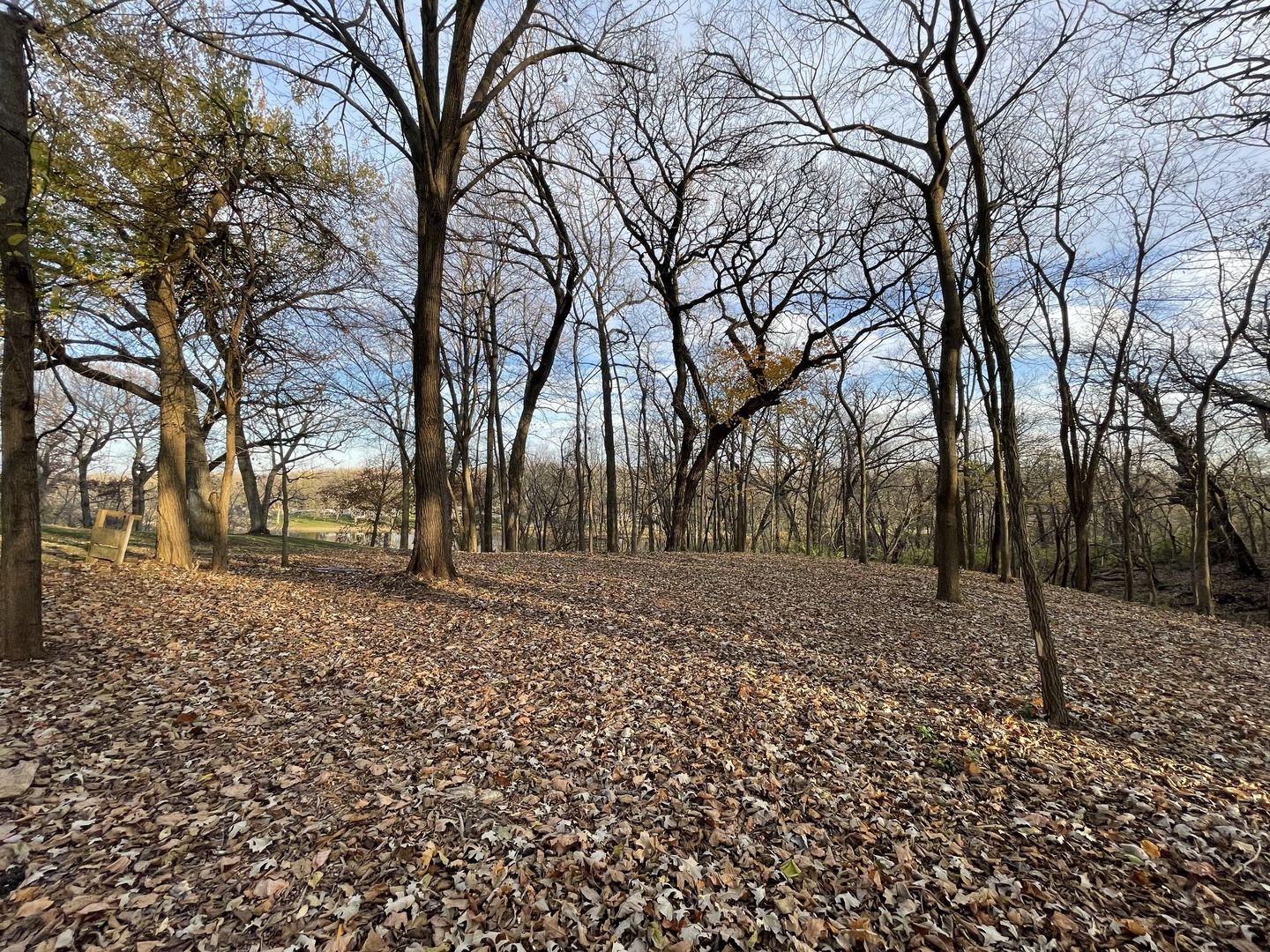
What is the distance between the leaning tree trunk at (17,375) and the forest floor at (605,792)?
540mm

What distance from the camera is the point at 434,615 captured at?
7.00 meters

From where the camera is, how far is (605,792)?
3.35m

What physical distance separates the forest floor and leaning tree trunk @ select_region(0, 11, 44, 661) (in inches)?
21.2

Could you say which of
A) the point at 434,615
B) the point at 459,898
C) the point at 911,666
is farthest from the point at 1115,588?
the point at 459,898

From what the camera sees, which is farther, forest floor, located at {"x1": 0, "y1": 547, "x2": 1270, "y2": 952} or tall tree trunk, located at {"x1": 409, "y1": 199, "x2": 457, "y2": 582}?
tall tree trunk, located at {"x1": 409, "y1": 199, "x2": 457, "y2": 582}

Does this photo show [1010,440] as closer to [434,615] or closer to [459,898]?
[459,898]

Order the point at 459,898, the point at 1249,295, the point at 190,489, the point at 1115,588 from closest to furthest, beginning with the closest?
the point at 459,898 < the point at 1249,295 < the point at 190,489 < the point at 1115,588

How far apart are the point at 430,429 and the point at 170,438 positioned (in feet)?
15.1

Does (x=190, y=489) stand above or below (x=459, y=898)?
above

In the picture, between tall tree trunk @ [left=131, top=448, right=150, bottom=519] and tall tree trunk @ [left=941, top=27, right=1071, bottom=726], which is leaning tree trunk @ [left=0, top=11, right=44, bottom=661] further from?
tall tree trunk @ [left=131, top=448, right=150, bottom=519]

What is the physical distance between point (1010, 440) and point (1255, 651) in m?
6.73

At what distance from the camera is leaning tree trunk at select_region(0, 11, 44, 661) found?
4.33 meters

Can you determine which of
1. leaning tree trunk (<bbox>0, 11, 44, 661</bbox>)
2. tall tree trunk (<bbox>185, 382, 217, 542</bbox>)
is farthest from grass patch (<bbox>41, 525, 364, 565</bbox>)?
leaning tree trunk (<bbox>0, 11, 44, 661</bbox>)

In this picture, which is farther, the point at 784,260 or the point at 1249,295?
the point at 784,260
